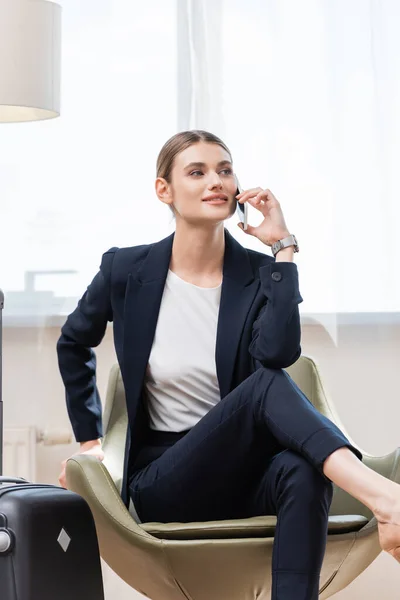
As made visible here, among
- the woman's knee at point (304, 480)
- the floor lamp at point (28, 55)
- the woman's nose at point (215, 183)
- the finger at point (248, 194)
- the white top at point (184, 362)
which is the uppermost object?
the floor lamp at point (28, 55)

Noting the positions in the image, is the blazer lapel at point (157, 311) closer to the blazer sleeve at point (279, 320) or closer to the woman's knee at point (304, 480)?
the blazer sleeve at point (279, 320)

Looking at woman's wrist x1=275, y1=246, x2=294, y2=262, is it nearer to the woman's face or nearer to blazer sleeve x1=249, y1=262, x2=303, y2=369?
blazer sleeve x1=249, y1=262, x2=303, y2=369

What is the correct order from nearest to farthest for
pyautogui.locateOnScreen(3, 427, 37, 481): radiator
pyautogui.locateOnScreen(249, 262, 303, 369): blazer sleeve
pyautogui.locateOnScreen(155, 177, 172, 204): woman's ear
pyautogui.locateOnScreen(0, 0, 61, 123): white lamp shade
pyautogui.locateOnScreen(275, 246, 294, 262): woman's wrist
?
1. pyautogui.locateOnScreen(249, 262, 303, 369): blazer sleeve
2. pyautogui.locateOnScreen(275, 246, 294, 262): woman's wrist
3. pyautogui.locateOnScreen(155, 177, 172, 204): woman's ear
4. pyautogui.locateOnScreen(0, 0, 61, 123): white lamp shade
5. pyautogui.locateOnScreen(3, 427, 37, 481): radiator

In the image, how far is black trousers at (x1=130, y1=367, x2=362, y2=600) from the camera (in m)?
1.83

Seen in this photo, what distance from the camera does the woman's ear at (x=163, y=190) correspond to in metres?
2.25

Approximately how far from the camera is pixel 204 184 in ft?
7.11

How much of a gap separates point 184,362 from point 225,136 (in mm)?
930

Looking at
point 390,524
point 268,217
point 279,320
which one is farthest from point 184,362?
point 390,524

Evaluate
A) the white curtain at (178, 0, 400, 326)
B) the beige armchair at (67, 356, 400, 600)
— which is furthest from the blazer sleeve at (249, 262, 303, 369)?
the white curtain at (178, 0, 400, 326)

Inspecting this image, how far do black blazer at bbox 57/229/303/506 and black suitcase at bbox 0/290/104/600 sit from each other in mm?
392

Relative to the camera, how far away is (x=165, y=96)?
2.93 metres

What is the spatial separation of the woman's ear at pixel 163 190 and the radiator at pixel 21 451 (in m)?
0.96

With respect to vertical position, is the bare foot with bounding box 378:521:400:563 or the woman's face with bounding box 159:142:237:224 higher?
the woman's face with bounding box 159:142:237:224

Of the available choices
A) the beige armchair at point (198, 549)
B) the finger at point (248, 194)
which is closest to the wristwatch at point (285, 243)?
the finger at point (248, 194)
